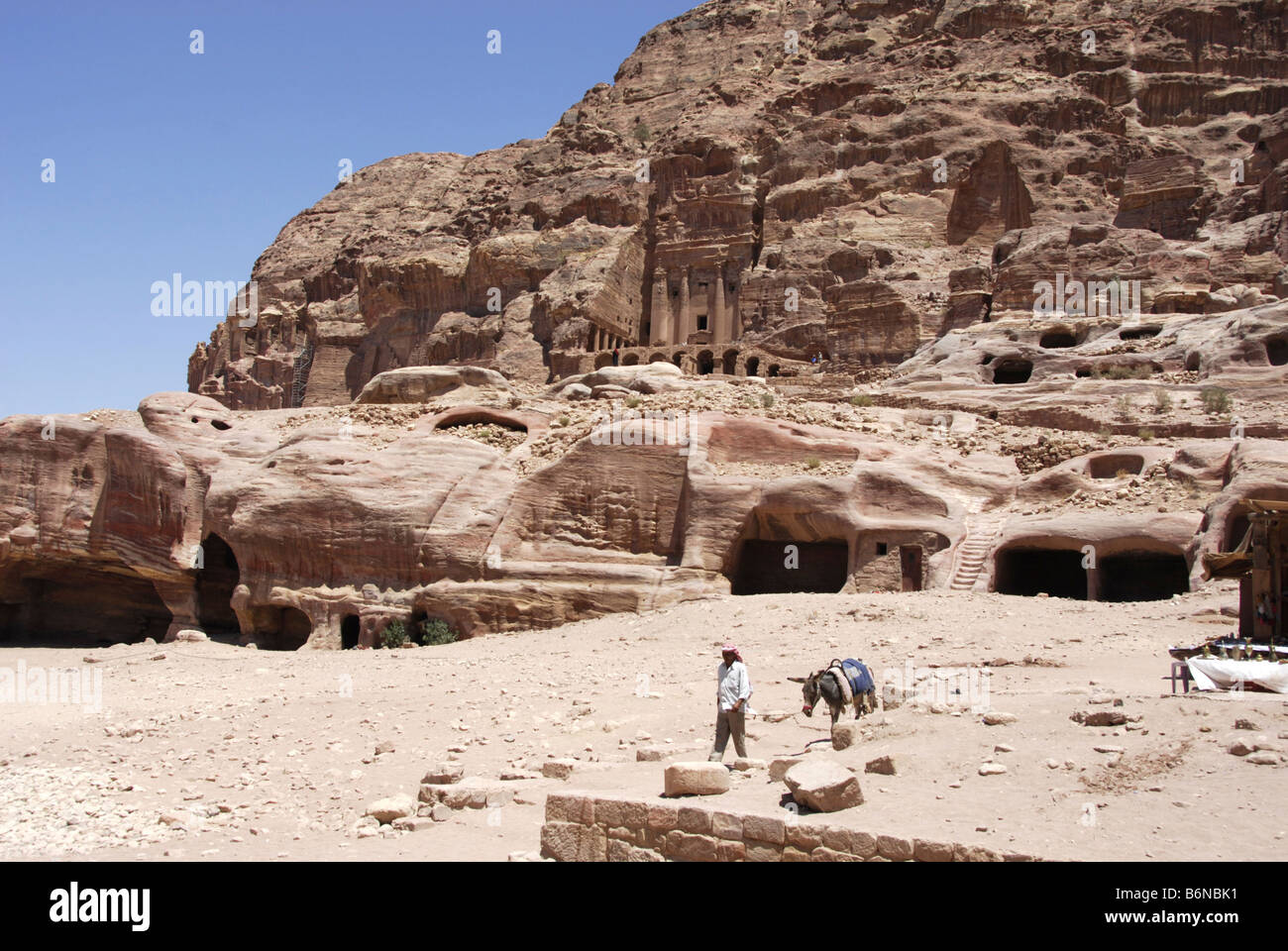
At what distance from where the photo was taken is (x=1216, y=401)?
27.2 m

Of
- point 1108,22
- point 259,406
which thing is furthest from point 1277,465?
point 259,406

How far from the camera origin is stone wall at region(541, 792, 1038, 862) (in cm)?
599

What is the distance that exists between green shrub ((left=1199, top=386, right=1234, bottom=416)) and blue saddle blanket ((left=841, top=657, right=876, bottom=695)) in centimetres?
2035

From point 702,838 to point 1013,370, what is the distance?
112ft

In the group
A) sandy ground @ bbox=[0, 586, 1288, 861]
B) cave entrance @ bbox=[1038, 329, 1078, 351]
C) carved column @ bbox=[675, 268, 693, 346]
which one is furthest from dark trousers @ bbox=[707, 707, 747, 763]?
carved column @ bbox=[675, 268, 693, 346]

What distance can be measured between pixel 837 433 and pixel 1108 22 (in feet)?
188

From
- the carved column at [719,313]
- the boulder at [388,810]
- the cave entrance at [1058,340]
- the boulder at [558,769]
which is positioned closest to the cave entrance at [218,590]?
the boulder at [558,769]

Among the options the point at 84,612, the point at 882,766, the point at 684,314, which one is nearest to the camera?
the point at 882,766

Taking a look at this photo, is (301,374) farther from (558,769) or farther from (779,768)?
(779,768)

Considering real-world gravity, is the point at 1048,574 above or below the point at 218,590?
above

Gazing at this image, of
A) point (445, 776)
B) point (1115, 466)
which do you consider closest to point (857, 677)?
point (445, 776)
